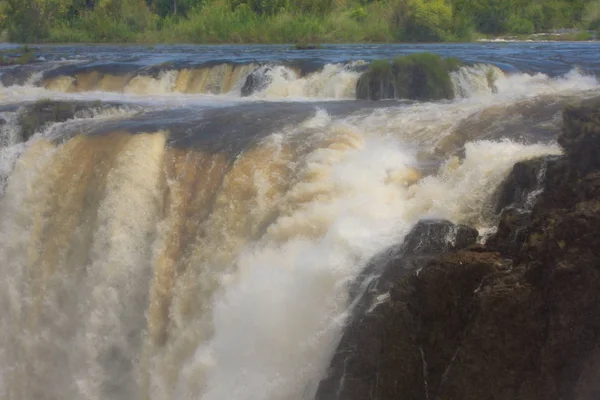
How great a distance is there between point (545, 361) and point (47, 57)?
20722mm

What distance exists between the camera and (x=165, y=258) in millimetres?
8125

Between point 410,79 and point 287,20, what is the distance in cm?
2031

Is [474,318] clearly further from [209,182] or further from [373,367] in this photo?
[209,182]

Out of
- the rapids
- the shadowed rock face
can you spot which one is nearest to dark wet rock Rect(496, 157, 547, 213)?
the shadowed rock face

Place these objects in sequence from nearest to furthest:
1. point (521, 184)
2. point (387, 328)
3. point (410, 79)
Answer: point (387, 328)
point (521, 184)
point (410, 79)

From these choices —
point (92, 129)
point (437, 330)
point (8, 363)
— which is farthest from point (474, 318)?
point (92, 129)

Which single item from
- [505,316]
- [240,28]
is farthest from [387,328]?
[240,28]

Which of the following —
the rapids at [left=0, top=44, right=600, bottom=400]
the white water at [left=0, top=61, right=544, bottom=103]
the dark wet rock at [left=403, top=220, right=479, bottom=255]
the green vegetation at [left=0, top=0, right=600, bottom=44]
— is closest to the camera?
the dark wet rock at [left=403, top=220, right=479, bottom=255]

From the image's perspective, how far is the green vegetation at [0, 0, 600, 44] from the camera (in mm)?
31328

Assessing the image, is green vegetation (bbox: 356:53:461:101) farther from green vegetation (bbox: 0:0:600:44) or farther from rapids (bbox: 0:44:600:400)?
green vegetation (bbox: 0:0:600:44)

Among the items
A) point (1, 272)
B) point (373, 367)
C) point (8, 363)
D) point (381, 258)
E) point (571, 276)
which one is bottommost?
Result: point (8, 363)

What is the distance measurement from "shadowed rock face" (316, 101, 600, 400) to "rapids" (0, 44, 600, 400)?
0.53 m

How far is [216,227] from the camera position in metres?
7.96

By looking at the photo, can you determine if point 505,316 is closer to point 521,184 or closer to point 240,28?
point 521,184
